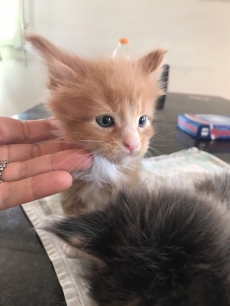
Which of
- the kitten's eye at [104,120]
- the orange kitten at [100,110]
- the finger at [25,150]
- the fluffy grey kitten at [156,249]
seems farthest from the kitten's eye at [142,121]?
the fluffy grey kitten at [156,249]

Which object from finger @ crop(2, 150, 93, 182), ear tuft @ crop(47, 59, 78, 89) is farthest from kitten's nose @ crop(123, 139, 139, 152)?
ear tuft @ crop(47, 59, 78, 89)

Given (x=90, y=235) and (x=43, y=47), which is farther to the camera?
(x=43, y=47)

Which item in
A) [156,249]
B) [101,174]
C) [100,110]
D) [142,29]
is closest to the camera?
[156,249]

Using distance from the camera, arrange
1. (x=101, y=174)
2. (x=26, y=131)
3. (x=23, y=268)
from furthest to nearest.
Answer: (x=26, y=131), (x=101, y=174), (x=23, y=268)

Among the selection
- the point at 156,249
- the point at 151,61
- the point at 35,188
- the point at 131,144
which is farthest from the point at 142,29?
the point at 156,249

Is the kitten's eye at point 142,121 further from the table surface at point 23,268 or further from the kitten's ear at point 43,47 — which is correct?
the table surface at point 23,268

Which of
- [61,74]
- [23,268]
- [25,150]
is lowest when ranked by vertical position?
[23,268]

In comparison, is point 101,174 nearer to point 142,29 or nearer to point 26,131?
point 26,131
